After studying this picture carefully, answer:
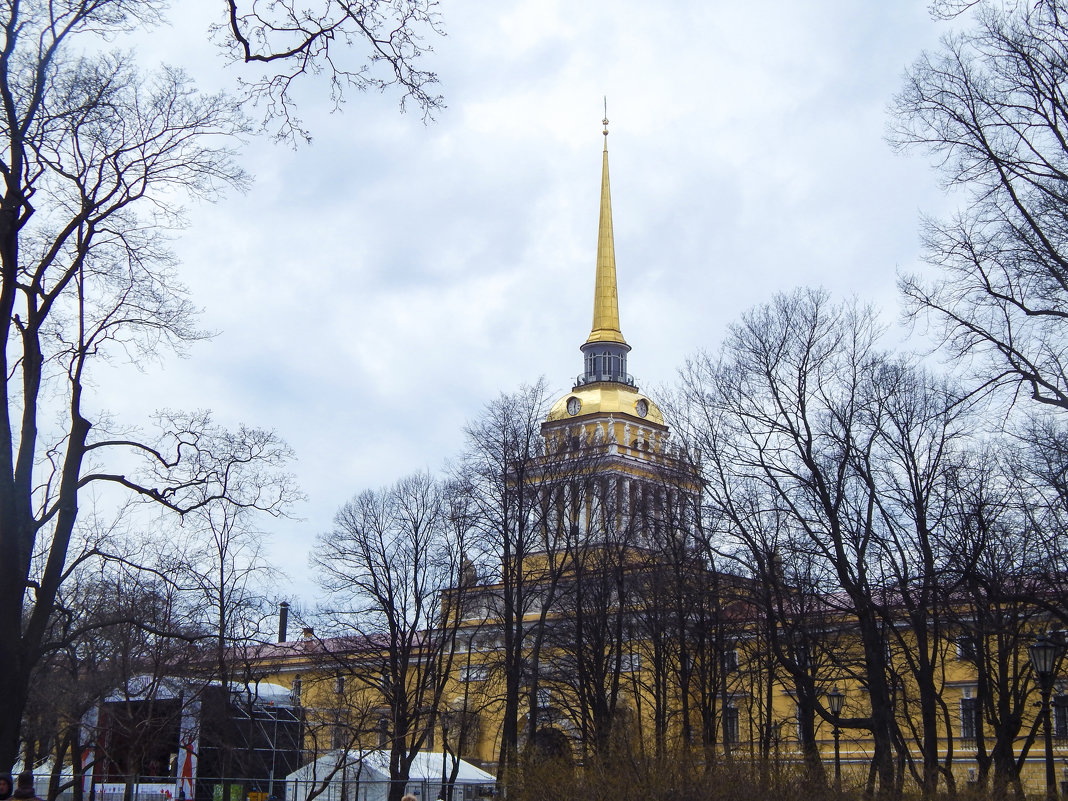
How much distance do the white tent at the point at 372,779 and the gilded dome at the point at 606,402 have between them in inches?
1225

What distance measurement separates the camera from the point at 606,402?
236ft

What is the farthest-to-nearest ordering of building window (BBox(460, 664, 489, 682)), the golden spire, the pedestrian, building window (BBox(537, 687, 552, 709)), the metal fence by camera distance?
the golden spire
building window (BBox(460, 664, 489, 682))
building window (BBox(537, 687, 552, 709))
the metal fence
the pedestrian

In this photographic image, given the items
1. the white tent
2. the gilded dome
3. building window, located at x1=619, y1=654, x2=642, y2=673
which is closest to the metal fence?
the white tent

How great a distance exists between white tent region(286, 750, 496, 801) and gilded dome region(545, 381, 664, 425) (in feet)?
102

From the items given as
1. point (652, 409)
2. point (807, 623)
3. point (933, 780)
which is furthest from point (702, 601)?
point (652, 409)

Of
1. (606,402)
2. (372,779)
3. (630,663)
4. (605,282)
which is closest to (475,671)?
(630,663)

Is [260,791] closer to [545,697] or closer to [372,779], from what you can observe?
[372,779]

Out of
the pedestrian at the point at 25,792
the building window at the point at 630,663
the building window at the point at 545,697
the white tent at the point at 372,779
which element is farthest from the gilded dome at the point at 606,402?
the pedestrian at the point at 25,792

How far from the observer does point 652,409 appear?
73.6 meters

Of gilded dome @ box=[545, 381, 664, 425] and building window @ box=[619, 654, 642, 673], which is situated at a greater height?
gilded dome @ box=[545, 381, 664, 425]

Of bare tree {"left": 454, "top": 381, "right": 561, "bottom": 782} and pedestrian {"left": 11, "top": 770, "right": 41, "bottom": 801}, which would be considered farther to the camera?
bare tree {"left": 454, "top": 381, "right": 561, "bottom": 782}

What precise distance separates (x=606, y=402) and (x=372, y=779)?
3892cm

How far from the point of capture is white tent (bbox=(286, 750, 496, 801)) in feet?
103

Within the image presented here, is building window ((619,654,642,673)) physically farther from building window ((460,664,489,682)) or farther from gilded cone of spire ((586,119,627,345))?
gilded cone of spire ((586,119,627,345))
